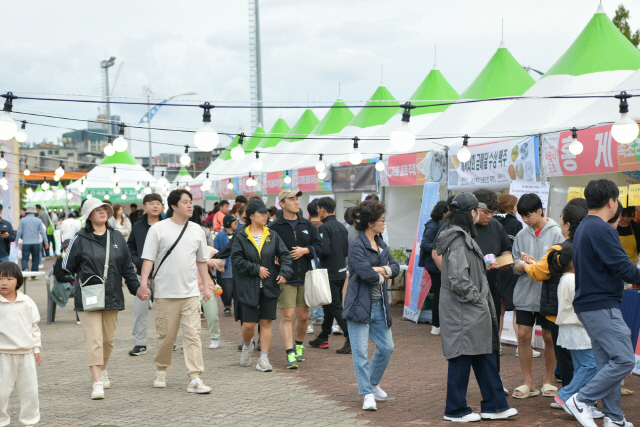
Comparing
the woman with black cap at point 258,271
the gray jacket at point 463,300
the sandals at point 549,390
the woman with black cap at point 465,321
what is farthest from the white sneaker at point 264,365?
the sandals at point 549,390

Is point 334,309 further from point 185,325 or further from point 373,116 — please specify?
point 373,116

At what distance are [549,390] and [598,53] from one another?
771 centimetres

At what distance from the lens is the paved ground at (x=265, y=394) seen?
5.36 metres

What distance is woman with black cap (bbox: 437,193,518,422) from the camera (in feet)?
16.3

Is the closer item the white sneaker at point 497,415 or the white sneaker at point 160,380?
the white sneaker at point 497,415

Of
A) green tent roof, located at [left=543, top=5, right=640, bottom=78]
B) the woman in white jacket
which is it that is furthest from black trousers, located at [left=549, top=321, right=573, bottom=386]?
green tent roof, located at [left=543, top=5, right=640, bottom=78]

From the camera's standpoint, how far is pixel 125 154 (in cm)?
3169

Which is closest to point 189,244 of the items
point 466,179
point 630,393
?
point 630,393

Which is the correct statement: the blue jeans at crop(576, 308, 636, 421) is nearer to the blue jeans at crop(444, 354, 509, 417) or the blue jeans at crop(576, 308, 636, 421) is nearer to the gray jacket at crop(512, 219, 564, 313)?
the blue jeans at crop(444, 354, 509, 417)

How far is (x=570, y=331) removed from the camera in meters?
→ 5.21

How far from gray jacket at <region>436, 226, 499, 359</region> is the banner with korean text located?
18.0 feet

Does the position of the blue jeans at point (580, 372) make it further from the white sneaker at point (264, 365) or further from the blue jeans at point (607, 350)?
the white sneaker at point (264, 365)

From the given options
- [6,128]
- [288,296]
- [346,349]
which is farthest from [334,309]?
[6,128]

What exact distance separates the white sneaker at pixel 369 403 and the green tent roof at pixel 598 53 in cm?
817
